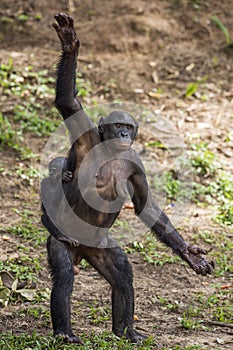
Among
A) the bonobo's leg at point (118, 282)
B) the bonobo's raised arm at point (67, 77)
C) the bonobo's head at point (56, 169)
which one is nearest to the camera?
the bonobo's raised arm at point (67, 77)

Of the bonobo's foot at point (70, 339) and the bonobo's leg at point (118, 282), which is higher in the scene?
the bonobo's leg at point (118, 282)

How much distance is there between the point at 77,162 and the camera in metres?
6.82

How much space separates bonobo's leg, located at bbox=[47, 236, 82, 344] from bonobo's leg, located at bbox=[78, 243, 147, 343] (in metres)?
0.37

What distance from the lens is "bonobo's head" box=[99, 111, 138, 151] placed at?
22.4 feet

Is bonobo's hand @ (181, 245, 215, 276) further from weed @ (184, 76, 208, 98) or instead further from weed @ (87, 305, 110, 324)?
weed @ (184, 76, 208, 98)

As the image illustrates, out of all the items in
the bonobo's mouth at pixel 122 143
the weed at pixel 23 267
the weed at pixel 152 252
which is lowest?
the weed at pixel 23 267

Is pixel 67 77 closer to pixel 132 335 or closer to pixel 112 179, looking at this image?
pixel 112 179

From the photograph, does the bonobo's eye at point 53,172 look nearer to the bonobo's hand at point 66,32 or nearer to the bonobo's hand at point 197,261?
the bonobo's hand at point 66,32

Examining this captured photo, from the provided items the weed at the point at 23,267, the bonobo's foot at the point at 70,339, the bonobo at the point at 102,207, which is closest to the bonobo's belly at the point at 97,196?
the bonobo at the point at 102,207

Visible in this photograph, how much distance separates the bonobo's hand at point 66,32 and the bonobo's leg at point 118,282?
2129 millimetres

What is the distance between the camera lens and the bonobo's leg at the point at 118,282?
266 inches

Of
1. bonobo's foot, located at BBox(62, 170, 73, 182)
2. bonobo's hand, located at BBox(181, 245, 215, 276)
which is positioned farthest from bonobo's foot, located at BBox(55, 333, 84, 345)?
bonobo's foot, located at BBox(62, 170, 73, 182)

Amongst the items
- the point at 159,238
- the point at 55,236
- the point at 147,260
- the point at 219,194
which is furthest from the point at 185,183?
the point at 55,236

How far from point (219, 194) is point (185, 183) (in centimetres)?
65
